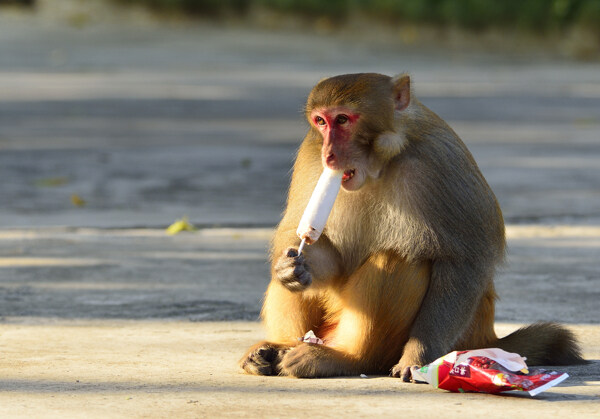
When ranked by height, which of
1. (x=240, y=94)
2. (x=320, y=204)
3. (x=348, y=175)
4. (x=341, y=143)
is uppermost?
(x=240, y=94)

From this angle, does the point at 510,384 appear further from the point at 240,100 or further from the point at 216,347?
the point at 240,100

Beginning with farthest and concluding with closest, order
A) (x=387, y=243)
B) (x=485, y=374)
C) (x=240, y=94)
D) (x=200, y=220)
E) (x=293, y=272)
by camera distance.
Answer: (x=240, y=94) < (x=200, y=220) < (x=387, y=243) < (x=293, y=272) < (x=485, y=374)

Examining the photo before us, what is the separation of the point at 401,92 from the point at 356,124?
0.25 meters

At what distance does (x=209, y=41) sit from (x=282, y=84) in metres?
6.77

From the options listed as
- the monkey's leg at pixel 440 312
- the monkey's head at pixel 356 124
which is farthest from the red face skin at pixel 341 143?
the monkey's leg at pixel 440 312

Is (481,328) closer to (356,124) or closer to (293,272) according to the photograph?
(293,272)

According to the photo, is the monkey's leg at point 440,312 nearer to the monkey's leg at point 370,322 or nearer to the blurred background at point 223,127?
the monkey's leg at point 370,322

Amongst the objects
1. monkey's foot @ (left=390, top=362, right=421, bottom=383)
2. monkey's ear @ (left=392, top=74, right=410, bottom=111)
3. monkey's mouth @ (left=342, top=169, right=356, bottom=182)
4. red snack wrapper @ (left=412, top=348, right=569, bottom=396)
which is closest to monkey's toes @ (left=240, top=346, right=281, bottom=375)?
monkey's foot @ (left=390, top=362, right=421, bottom=383)

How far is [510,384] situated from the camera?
15.3 ft

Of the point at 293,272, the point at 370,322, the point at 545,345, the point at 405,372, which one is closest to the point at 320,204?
the point at 293,272

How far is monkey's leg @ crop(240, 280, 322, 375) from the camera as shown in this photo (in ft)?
17.3

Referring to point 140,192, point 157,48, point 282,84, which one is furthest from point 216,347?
point 157,48

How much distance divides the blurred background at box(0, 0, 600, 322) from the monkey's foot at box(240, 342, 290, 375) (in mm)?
1132

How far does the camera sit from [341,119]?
5.07 meters
